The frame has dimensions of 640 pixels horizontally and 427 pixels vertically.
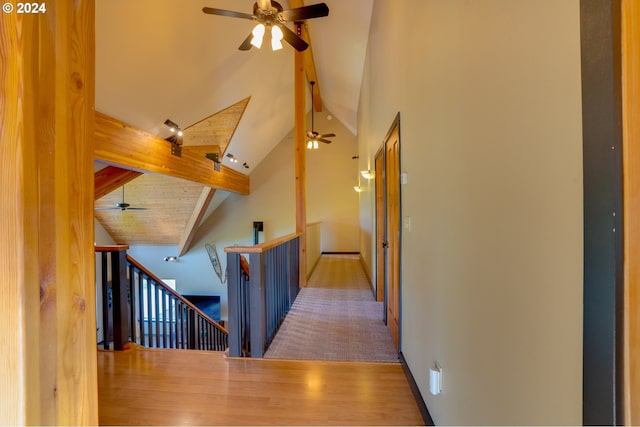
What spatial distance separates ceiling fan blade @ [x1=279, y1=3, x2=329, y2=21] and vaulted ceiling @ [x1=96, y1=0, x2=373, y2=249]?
1.03m

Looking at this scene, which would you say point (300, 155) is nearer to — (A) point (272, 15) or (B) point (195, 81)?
(B) point (195, 81)

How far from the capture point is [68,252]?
611 mm

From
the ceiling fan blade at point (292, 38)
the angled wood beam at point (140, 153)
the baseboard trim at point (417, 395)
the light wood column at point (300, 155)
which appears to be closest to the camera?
the baseboard trim at point (417, 395)

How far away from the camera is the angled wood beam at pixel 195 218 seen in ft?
22.0

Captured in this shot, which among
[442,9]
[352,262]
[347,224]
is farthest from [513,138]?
[347,224]

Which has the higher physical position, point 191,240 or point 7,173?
point 7,173

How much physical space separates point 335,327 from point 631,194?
9.87 ft

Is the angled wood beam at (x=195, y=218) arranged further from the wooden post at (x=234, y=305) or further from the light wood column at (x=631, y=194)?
the light wood column at (x=631, y=194)

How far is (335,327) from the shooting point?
3.12 meters

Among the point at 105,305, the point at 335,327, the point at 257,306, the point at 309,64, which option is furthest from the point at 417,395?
the point at 309,64

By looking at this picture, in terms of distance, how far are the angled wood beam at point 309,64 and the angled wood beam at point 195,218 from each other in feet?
12.0

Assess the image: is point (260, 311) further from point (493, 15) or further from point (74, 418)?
point (493, 15)

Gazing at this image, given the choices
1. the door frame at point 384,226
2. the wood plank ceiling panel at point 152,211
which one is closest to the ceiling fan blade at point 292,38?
the door frame at point 384,226

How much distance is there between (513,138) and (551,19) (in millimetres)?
316
